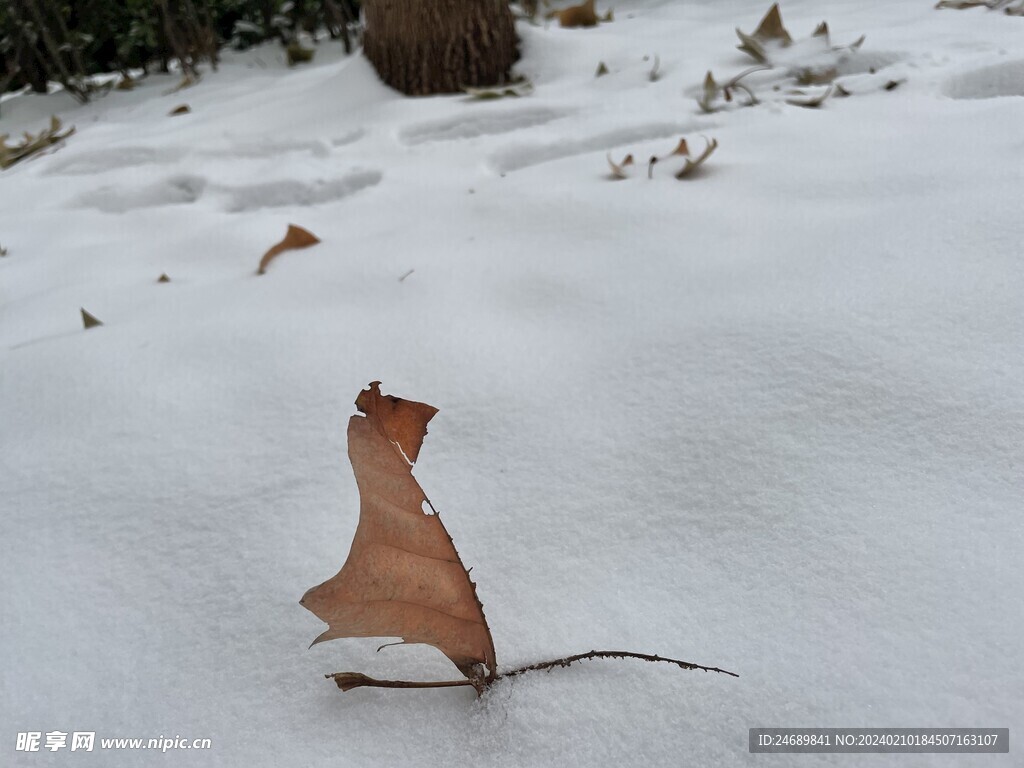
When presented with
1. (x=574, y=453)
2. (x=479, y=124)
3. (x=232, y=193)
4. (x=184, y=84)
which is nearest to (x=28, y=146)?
(x=184, y=84)

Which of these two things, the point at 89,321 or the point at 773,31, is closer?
the point at 89,321

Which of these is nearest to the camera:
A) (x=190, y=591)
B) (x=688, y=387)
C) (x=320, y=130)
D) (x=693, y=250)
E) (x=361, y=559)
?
(x=361, y=559)

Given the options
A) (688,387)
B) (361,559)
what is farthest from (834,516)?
(361,559)

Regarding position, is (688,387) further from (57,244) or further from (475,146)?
(57,244)

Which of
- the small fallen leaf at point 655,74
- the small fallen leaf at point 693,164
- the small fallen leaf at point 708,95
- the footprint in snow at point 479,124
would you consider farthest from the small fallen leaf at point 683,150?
the small fallen leaf at point 655,74

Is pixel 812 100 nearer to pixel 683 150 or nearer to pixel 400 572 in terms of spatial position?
pixel 683 150
